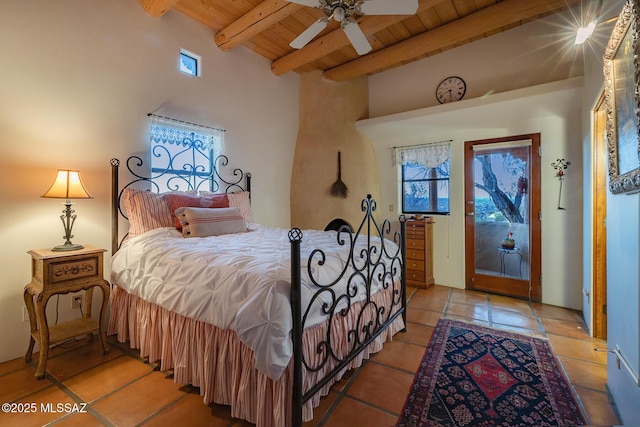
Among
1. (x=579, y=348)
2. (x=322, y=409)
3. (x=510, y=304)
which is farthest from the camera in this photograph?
(x=510, y=304)

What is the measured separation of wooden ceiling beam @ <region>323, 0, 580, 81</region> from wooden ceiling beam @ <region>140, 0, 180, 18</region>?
239cm

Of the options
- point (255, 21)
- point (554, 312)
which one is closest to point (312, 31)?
point (255, 21)

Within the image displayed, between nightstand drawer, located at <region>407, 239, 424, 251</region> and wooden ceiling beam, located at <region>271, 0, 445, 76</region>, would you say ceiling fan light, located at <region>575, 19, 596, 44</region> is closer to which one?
wooden ceiling beam, located at <region>271, 0, 445, 76</region>

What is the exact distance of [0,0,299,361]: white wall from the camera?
2.01m

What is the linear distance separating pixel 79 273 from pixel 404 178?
4069 mm

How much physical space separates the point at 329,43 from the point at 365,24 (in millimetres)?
547

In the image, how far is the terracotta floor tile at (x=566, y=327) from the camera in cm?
247

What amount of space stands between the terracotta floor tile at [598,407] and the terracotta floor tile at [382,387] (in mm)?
949

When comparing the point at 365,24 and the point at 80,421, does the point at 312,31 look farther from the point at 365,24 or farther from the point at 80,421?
the point at 80,421

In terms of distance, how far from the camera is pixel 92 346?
88.0 inches

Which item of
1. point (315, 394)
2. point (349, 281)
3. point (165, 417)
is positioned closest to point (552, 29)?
point (349, 281)

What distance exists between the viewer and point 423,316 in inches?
114

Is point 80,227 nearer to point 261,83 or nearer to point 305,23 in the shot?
point 261,83

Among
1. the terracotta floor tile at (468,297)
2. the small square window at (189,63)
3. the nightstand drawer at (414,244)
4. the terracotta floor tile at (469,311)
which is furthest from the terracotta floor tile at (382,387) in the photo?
the small square window at (189,63)
